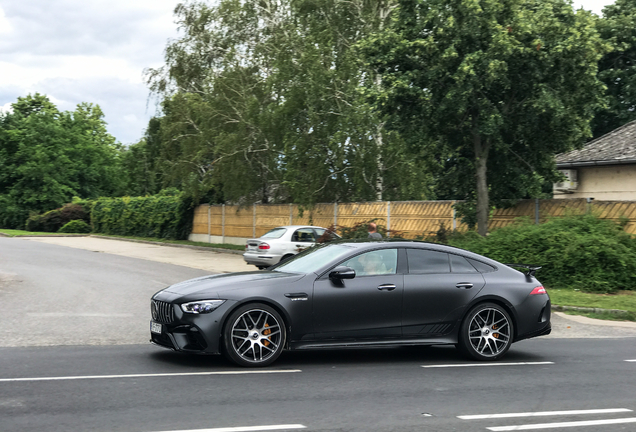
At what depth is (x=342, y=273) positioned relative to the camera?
327 inches

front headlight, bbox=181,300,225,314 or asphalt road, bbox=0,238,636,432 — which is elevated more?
front headlight, bbox=181,300,225,314

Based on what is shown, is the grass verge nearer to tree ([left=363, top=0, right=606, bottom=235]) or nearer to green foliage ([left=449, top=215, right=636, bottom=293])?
green foliage ([left=449, top=215, right=636, bottom=293])

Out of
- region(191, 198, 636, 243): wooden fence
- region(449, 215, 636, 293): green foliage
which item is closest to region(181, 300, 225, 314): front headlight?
region(449, 215, 636, 293): green foliage

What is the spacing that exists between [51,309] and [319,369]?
679cm

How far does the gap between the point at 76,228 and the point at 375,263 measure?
52.2 metres

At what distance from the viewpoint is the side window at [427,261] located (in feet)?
29.1

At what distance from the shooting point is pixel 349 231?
25.6m

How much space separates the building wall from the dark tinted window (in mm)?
16495

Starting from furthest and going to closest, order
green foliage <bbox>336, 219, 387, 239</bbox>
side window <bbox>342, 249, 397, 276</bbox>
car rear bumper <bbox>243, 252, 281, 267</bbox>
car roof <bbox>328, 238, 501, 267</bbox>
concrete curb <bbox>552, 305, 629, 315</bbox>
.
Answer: green foliage <bbox>336, 219, 387, 239</bbox>
car rear bumper <bbox>243, 252, 281, 267</bbox>
concrete curb <bbox>552, 305, 629, 315</bbox>
car roof <bbox>328, 238, 501, 267</bbox>
side window <bbox>342, 249, 397, 276</bbox>

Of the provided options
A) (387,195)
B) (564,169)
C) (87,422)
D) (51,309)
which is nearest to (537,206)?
(564,169)

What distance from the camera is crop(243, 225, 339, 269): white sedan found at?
73.9 ft

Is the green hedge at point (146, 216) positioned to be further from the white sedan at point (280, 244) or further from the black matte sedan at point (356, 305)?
the black matte sedan at point (356, 305)

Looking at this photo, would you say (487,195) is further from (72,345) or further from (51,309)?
(72,345)

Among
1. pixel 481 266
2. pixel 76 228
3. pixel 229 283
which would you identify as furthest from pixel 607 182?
pixel 76 228
